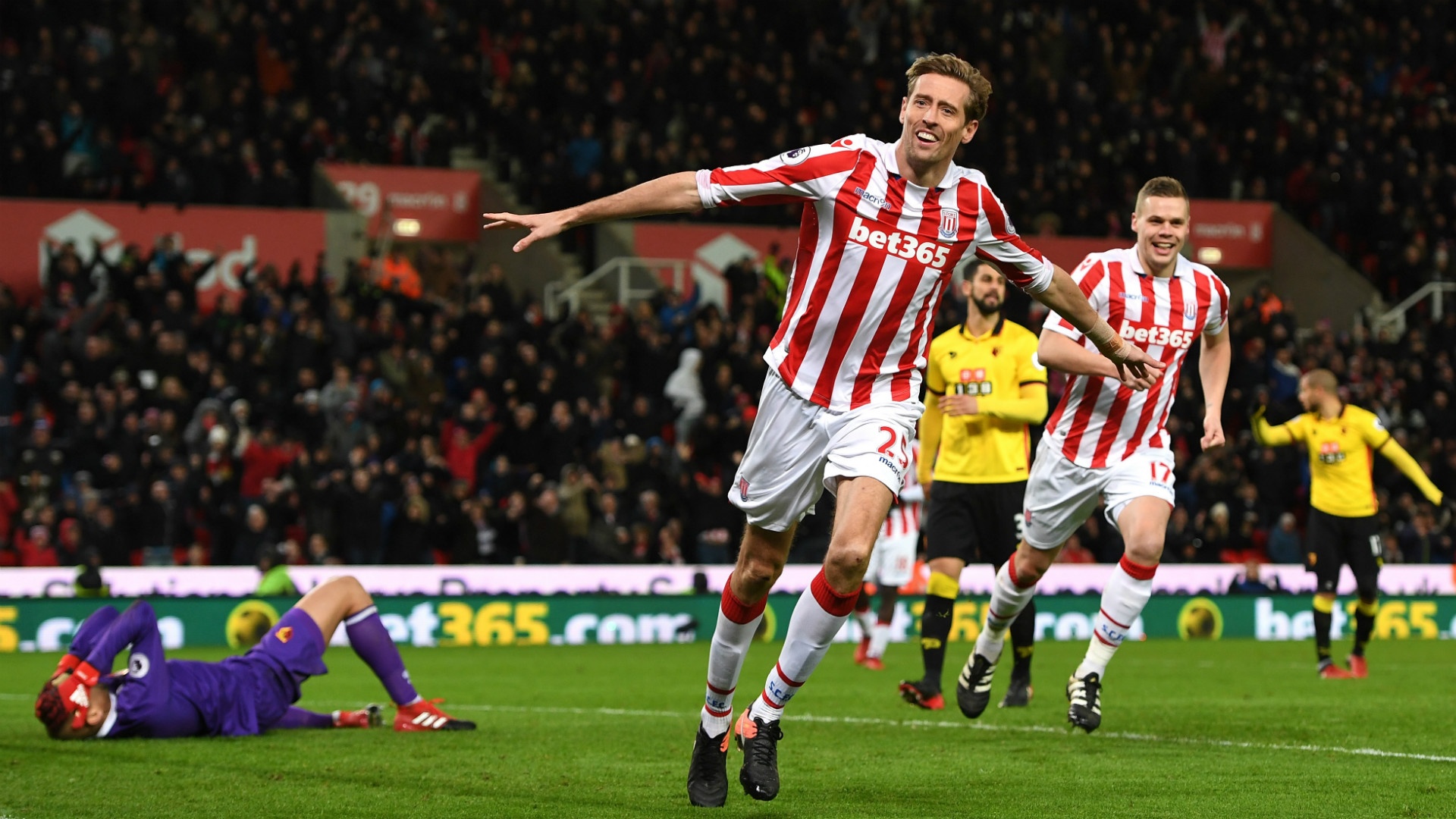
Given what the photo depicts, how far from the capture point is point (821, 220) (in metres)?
6.55

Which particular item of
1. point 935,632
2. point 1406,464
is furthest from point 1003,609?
point 1406,464

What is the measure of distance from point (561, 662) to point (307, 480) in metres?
5.21

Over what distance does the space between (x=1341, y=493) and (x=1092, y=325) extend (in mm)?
8084

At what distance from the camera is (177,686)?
8.35 m

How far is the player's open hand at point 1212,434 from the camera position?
866 cm

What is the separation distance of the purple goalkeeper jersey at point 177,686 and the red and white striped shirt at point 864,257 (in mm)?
3286

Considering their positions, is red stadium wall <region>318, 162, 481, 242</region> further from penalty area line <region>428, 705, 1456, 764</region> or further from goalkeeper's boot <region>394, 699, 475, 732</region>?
goalkeeper's boot <region>394, 699, 475, 732</region>

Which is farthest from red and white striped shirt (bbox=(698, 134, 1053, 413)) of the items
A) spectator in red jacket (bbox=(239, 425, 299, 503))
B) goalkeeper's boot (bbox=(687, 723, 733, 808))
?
spectator in red jacket (bbox=(239, 425, 299, 503))

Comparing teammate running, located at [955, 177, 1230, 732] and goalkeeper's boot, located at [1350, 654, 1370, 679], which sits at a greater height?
teammate running, located at [955, 177, 1230, 732]

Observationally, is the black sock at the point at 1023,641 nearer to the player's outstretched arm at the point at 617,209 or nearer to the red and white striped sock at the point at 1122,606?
the red and white striped sock at the point at 1122,606

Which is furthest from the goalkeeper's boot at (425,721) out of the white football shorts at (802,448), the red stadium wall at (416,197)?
the red stadium wall at (416,197)

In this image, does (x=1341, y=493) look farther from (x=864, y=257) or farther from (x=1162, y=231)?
(x=864, y=257)

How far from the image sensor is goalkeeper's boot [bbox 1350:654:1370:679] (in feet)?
44.5

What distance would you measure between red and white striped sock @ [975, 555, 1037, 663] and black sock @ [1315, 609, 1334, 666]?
17.6ft
